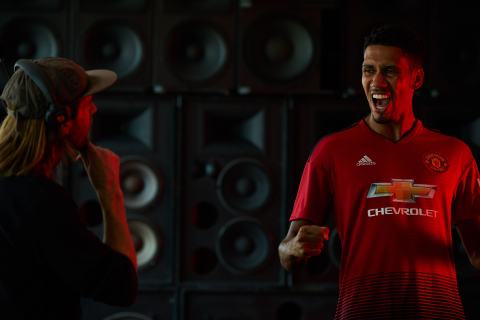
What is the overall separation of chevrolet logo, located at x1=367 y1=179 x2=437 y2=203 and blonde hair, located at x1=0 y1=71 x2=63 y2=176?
856 millimetres

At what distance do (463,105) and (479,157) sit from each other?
0.25 m

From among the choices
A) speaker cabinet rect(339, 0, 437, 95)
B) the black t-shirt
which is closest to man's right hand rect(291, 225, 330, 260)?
the black t-shirt

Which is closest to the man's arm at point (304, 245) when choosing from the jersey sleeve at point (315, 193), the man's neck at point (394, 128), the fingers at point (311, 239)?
the fingers at point (311, 239)

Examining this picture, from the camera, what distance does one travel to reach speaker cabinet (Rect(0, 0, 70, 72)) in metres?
3.86

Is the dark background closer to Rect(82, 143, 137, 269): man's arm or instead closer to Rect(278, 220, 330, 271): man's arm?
Rect(278, 220, 330, 271): man's arm

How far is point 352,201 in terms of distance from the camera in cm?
213

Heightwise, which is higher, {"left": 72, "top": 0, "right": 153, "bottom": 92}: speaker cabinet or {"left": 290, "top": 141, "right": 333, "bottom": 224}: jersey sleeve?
{"left": 72, "top": 0, "right": 153, "bottom": 92}: speaker cabinet

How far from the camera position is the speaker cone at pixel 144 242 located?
12.6 ft

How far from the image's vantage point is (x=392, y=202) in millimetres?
2090

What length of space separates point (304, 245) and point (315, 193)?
0.27 metres

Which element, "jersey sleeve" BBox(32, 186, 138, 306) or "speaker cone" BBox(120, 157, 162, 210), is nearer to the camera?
"jersey sleeve" BBox(32, 186, 138, 306)

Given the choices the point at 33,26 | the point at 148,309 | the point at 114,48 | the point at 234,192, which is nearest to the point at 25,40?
the point at 33,26

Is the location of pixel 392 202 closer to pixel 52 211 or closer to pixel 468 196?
pixel 468 196

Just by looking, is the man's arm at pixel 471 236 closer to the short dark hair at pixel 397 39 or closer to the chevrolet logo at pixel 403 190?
the chevrolet logo at pixel 403 190
